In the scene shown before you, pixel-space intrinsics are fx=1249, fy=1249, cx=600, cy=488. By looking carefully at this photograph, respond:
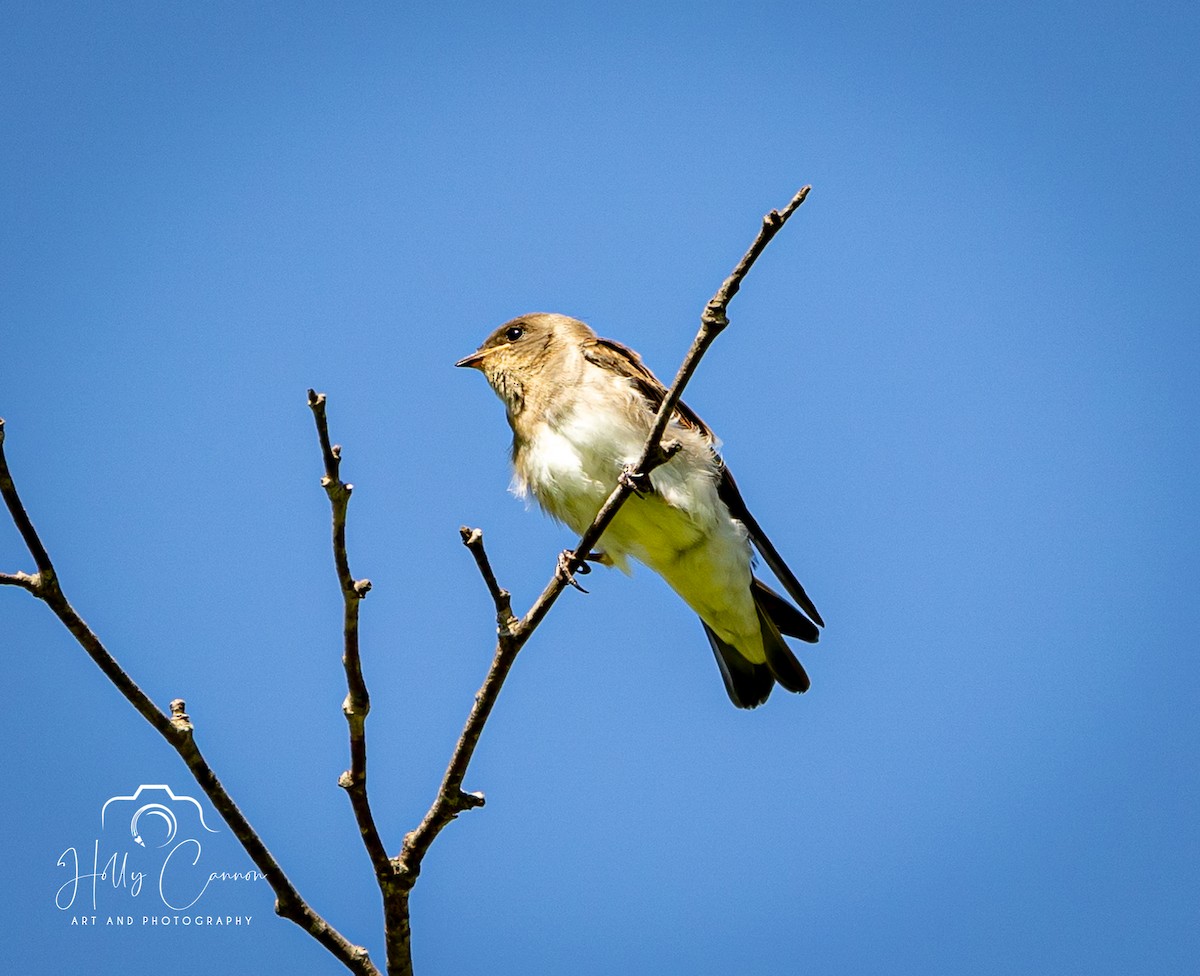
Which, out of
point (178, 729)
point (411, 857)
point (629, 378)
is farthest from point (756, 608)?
point (178, 729)

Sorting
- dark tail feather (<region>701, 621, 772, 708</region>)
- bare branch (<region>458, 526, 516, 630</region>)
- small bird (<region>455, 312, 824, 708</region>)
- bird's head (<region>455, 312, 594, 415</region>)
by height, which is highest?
bird's head (<region>455, 312, 594, 415</region>)

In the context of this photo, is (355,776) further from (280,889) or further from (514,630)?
(514,630)

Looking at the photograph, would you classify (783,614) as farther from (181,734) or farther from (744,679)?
(181,734)

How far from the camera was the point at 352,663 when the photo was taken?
3.80 m

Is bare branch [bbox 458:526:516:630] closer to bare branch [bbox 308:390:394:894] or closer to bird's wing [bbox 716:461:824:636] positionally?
bare branch [bbox 308:390:394:894]

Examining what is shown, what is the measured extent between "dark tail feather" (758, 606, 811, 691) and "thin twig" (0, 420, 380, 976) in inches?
174

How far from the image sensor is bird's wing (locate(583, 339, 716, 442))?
24.3 ft

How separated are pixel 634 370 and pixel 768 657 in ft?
6.60

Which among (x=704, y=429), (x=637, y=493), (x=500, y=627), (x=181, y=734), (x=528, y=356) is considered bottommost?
(x=181, y=734)

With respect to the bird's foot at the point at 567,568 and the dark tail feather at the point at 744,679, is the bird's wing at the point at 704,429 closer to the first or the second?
the dark tail feather at the point at 744,679

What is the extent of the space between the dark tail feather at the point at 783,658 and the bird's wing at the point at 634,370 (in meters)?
1.29

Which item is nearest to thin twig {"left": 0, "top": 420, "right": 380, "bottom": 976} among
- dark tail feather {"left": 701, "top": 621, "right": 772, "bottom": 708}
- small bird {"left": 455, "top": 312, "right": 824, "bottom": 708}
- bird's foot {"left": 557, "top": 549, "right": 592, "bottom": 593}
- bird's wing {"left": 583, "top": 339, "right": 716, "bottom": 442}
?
bird's foot {"left": 557, "top": 549, "right": 592, "bottom": 593}

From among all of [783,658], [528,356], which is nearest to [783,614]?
[783,658]

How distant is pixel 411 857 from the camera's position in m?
4.07
